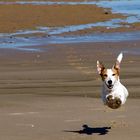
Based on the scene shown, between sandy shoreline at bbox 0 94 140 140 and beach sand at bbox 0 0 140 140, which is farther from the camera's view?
beach sand at bbox 0 0 140 140

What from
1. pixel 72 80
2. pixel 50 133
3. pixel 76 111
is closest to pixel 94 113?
pixel 76 111

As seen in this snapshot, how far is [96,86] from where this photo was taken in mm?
12727

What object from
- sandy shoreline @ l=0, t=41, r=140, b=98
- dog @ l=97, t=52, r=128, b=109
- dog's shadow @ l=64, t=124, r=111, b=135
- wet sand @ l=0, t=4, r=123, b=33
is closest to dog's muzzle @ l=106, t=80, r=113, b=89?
dog @ l=97, t=52, r=128, b=109

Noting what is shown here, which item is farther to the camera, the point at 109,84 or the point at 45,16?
the point at 45,16

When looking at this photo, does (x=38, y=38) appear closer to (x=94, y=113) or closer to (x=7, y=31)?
(x=7, y=31)

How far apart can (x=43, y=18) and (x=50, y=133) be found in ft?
77.7

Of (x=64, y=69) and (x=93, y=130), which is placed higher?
(x=64, y=69)

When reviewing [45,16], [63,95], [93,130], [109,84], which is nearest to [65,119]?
[93,130]

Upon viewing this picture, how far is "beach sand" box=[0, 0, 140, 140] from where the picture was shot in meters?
8.76

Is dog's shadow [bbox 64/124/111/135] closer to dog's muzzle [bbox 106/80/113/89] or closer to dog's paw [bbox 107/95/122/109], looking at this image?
dog's paw [bbox 107/95/122/109]

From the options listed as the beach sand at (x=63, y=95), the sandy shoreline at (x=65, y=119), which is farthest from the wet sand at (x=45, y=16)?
the sandy shoreline at (x=65, y=119)

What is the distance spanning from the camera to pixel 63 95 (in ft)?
38.2

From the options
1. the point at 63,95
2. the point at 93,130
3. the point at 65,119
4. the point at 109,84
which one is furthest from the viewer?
the point at 63,95

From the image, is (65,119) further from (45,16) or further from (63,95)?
(45,16)
